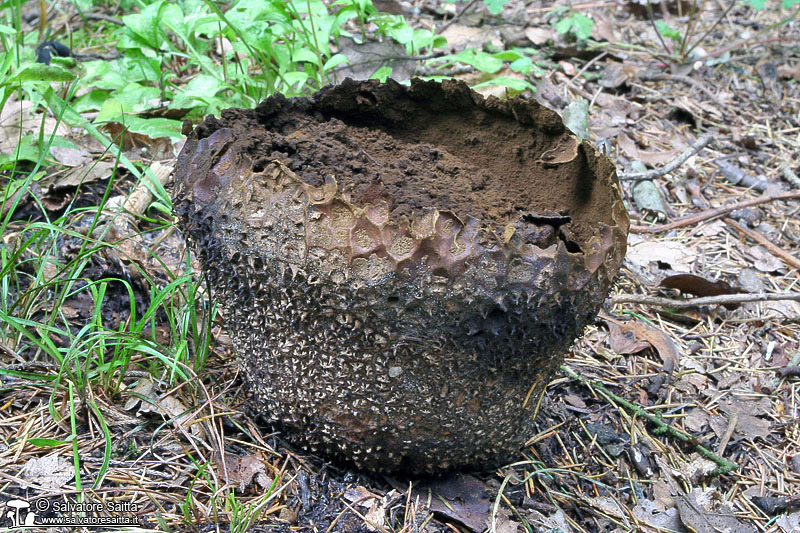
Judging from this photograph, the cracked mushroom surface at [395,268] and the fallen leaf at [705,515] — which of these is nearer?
the cracked mushroom surface at [395,268]

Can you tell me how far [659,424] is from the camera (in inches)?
86.3

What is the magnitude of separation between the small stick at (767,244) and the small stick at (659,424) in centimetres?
127

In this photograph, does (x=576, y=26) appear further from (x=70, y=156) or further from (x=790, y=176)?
(x=70, y=156)

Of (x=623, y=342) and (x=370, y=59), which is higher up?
(x=370, y=59)

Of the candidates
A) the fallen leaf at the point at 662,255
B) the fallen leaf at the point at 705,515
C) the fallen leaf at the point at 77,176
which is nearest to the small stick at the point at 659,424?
the fallen leaf at the point at 705,515

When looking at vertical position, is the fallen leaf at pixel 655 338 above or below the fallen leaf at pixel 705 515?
above

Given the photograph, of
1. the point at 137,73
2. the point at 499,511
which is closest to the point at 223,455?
the point at 499,511

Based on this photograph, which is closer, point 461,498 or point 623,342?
point 461,498

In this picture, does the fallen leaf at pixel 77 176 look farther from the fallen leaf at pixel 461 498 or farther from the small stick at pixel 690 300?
the small stick at pixel 690 300

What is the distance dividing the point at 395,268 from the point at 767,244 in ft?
7.94

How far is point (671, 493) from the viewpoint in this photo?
1980mm

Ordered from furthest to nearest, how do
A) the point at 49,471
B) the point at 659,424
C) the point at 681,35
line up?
the point at 681,35
the point at 659,424
the point at 49,471

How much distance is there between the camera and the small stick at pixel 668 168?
3.31 m

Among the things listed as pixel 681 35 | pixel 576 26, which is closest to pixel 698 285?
pixel 576 26
